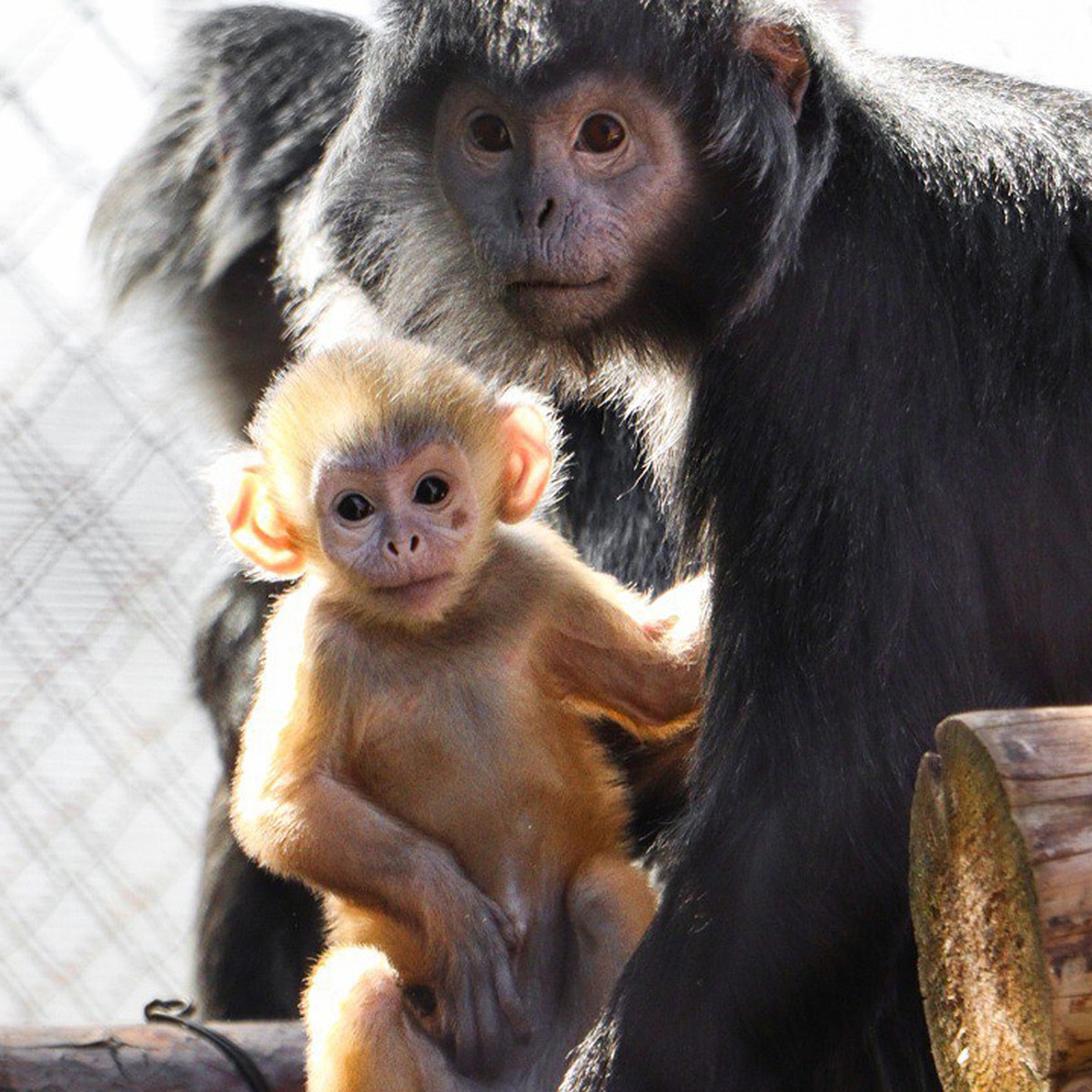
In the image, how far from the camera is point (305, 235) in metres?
2.84

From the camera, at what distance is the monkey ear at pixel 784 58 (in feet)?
6.37

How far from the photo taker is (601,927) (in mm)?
1963

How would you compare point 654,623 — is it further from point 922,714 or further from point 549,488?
point 922,714

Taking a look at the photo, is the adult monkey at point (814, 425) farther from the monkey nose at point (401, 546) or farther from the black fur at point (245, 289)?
the black fur at point (245, 289)

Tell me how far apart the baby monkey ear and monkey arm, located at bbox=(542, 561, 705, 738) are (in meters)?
0.31

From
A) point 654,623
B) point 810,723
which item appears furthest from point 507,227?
point 810,723

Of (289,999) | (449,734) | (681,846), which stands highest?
(449,734)

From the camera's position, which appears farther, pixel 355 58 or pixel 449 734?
pixel 355 58

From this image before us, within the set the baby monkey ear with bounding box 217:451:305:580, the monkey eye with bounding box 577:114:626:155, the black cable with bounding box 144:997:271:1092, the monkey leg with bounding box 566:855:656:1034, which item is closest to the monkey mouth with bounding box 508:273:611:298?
the monkey eye with bounding box 577:114:626:155

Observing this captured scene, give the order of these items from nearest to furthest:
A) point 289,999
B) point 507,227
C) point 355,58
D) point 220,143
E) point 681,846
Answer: point 681,846 → point 507,227 → point 289,999 → point 355,58 → point 220,143

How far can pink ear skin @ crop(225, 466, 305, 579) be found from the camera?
6.92ft

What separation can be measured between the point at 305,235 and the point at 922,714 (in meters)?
1.47

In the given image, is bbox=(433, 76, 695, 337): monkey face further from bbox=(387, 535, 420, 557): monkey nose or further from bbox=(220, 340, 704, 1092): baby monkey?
bbox=(387, 535, 420, 557): monkey nose

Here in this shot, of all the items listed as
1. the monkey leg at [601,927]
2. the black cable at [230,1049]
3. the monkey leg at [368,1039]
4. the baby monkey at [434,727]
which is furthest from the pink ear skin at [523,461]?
the black cable at [230,1049]
